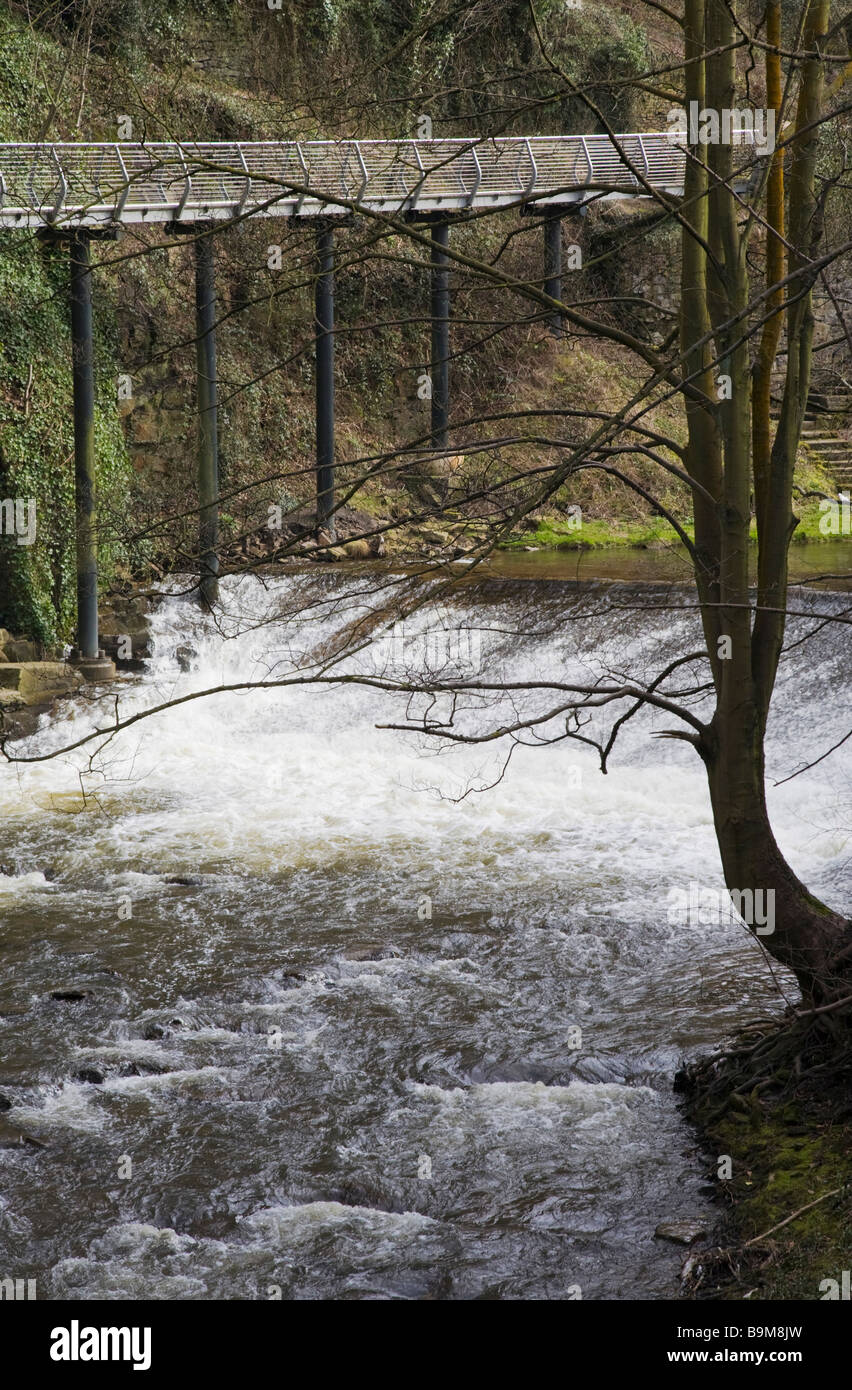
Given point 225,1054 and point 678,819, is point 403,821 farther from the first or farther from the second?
point 225,1054

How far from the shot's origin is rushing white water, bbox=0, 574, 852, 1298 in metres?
5.32

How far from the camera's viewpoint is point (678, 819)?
35.4ft

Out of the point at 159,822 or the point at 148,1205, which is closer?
the point at 148,1205

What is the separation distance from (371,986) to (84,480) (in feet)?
28.6

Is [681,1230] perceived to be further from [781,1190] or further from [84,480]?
[84,480]

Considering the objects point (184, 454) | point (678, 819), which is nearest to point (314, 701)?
point (678, 819)

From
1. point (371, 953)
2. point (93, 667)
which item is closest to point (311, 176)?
point (93, 667)

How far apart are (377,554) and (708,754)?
1352 centimetres

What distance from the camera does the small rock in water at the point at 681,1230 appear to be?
5.06 metres

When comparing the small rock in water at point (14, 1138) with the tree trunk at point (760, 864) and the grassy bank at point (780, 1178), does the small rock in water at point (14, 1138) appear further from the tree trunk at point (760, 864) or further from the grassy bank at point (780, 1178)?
the tree trunk at point (760, 864)

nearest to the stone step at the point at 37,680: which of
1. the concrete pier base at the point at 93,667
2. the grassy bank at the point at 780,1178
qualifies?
the concrete pier base at the point at 93,667

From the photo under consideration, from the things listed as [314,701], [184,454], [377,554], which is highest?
[184,454]

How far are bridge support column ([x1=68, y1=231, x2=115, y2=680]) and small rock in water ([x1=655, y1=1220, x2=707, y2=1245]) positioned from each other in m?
10.3
